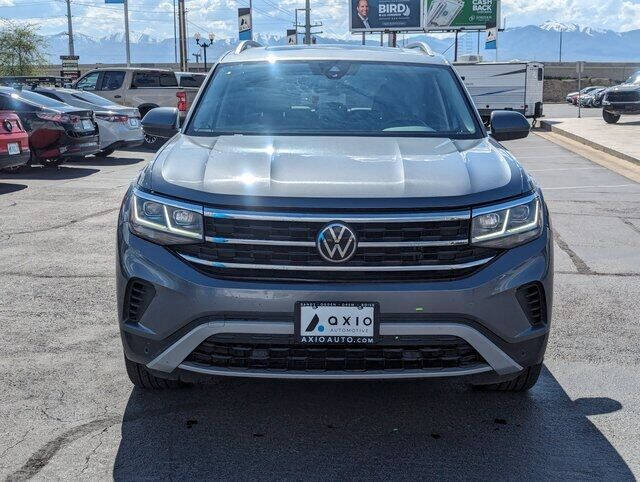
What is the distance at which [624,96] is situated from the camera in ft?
91.6

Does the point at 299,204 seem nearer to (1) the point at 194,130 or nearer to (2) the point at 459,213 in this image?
(2) the point at 459,213

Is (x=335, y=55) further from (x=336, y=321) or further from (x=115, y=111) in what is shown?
(x=115, y=111)

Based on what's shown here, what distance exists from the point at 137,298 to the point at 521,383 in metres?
1.91

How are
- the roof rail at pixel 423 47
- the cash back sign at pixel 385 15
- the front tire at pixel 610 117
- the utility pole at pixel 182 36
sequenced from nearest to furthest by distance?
the roof rail at pixel 423 47 < the front tire at pixel 610 117 < the utility pole at pixel 182 36 < the cash back sign at pixel 385 15

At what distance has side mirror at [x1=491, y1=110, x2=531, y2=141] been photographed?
547cm

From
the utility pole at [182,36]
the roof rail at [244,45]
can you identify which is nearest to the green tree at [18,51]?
the utility pole at [182,36]

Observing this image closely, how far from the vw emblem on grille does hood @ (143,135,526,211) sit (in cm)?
12

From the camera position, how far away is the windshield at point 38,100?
596 inches

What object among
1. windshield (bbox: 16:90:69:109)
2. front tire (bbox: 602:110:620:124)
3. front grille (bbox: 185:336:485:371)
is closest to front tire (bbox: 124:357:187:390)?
front grille (bbox: 185:336:485:371)

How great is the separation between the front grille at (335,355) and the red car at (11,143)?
982 centimetres

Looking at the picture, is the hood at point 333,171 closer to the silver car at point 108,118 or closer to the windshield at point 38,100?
the windshield at point 38,100

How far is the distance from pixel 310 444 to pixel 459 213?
3.98 feet

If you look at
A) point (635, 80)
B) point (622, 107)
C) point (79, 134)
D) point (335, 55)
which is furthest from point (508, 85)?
point (335, 55)

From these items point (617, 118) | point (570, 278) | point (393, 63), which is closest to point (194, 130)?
point (393, 63)
